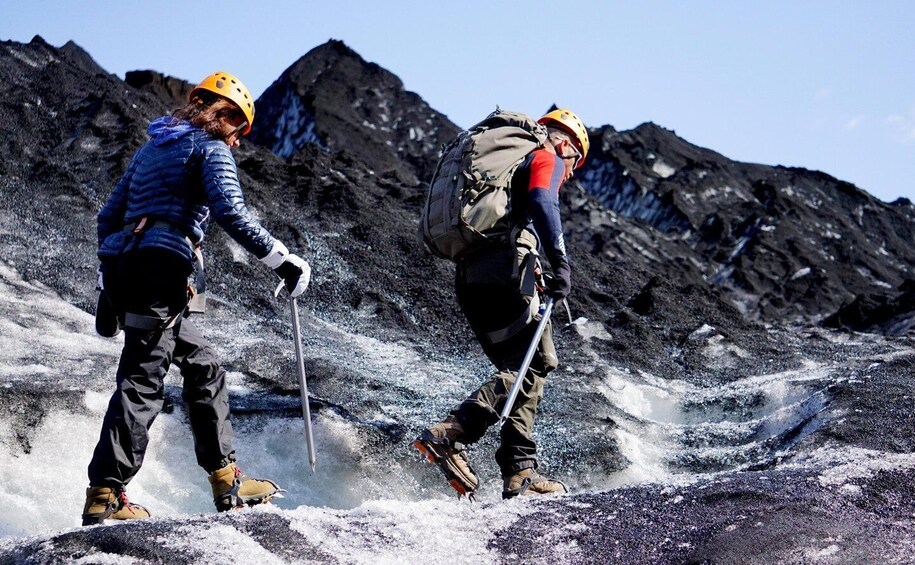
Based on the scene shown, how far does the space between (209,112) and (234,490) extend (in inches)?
71.8

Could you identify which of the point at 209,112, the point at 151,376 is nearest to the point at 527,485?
the point at 151,376

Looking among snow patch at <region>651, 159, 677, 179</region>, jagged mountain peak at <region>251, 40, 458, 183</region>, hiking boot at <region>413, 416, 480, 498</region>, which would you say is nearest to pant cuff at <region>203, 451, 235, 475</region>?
hiking boot at <region>413, 416, 480, 498</region>

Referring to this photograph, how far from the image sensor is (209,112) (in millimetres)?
5004

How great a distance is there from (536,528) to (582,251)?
10.6m

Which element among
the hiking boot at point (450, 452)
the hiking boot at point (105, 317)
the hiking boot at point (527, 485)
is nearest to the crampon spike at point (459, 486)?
the hiking boot at point (450, 452)

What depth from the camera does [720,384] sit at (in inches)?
375

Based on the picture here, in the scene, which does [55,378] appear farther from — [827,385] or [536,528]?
[827,385]

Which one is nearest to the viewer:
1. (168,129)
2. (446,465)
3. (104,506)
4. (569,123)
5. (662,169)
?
(104,506)

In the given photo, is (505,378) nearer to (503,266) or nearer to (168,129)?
(503,266)

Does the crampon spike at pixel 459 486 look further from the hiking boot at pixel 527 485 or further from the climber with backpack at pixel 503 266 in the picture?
the hiking boot at pixel 527 485

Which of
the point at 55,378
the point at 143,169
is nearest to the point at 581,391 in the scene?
the point at 55,378

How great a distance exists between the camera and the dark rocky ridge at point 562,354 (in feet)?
14.0

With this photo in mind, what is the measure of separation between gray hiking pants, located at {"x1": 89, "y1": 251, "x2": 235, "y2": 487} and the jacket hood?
549 mm

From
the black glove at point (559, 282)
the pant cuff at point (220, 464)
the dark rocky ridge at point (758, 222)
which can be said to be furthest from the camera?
the dark rocky ridge at point (758, 222)
